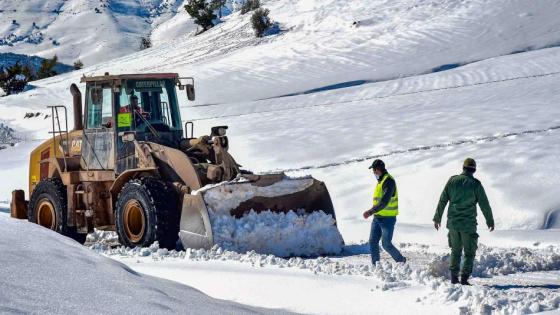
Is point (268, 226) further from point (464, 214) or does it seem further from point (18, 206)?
point (18, 206)

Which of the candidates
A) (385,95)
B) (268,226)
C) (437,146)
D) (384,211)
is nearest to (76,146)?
(268,226)

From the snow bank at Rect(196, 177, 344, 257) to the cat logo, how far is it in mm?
2999

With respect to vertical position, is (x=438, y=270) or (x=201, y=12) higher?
(x=201, y=12)

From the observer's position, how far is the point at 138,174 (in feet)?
34.9

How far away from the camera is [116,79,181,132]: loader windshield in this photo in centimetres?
1095

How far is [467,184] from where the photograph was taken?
7.70m

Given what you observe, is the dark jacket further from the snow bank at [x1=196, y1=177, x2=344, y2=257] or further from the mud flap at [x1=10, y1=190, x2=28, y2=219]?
the mud flap at [x1=10, y1=190, x2=28, y2=219]

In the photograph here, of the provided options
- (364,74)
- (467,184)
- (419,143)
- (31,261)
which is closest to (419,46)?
(364,74)

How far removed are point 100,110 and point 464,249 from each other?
5.49m

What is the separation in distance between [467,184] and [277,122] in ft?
58.7

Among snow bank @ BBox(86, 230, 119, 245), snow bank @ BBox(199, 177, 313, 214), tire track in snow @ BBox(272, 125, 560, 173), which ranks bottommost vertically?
snow bank @ BBox(86, 230, 119, 245)

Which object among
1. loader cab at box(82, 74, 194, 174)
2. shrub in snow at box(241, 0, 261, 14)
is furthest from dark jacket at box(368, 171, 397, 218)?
shrub in snow at box(241, 0, 261, 14)

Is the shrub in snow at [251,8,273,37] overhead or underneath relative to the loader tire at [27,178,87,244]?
overhead

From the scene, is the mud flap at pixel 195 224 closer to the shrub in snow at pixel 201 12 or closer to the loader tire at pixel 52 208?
the loader tire at pixel 52 208
